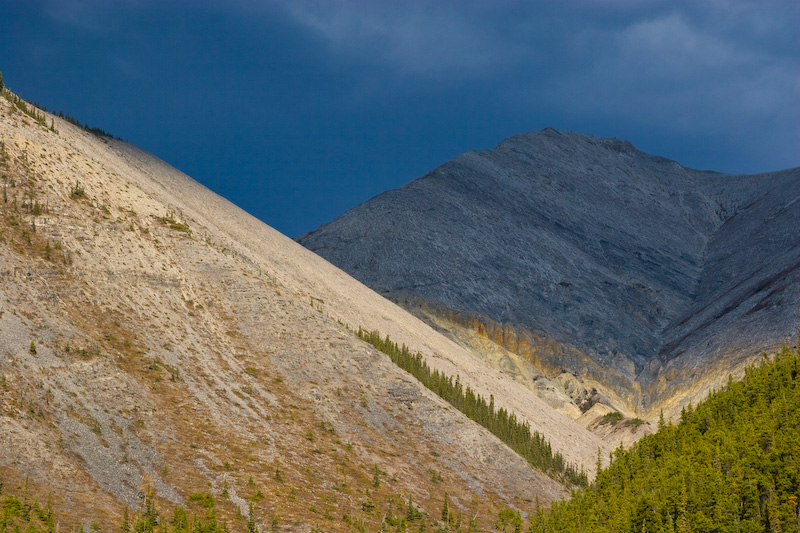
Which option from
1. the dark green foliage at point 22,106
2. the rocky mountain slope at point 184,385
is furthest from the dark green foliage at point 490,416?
the dark green foliage at point 22,106

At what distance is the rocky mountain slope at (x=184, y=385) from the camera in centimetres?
4147

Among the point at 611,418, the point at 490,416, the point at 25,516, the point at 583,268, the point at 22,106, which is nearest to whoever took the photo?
the point at 25,516

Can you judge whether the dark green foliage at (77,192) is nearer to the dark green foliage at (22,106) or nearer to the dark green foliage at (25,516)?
the dark green foliage at (22,106)

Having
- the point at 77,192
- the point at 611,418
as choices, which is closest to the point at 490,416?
the point at 611,418

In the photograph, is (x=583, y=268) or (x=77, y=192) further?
(x=583, y=268)

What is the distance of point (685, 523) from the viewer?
1815 inches

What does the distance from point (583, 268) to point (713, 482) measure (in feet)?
312

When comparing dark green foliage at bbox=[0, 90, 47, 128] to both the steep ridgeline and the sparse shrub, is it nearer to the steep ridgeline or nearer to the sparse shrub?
the steep ridgeline

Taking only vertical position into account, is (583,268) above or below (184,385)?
above

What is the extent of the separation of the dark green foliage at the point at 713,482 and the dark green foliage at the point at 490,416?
360 cm

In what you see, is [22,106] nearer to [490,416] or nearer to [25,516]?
[25,516]

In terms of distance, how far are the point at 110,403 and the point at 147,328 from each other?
8657mm

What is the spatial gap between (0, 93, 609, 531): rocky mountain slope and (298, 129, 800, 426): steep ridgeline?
37298mm

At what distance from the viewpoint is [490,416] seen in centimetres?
6731
